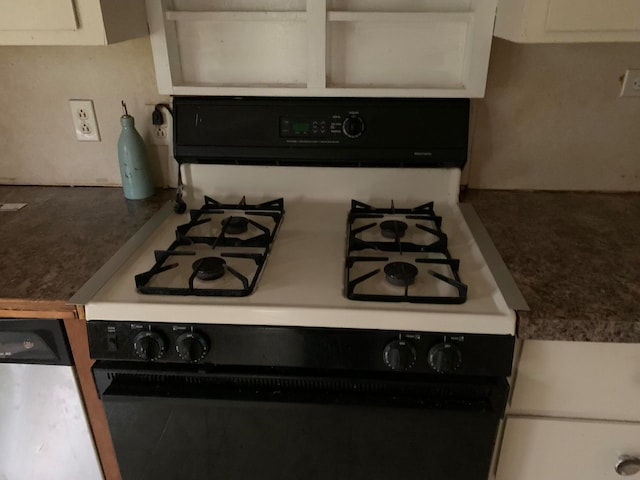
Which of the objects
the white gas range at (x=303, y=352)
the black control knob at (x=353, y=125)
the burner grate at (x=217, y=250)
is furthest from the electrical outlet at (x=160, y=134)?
the black control knob at (x=353, y=125)

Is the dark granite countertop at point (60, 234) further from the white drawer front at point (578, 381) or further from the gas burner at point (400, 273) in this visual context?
the white drawer front at point (578, 381)

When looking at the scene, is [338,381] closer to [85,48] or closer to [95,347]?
[95,347]

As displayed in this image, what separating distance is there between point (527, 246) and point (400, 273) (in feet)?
1.14

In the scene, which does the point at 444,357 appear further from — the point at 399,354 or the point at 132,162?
the point at 132,162

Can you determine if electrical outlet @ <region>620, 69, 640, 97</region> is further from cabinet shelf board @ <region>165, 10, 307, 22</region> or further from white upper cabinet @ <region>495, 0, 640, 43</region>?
cabinet shelf board @ <region>165, 10, 307, 22</region>

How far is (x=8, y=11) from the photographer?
3.49 ft

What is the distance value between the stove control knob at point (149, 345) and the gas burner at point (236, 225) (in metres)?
0.35

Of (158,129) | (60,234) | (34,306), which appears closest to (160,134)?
(158,129)

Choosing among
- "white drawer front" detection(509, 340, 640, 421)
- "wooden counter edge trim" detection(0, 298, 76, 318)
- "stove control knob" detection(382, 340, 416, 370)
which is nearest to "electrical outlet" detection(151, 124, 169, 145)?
"wooden counter edge trim" detection(0, 298, 76, 318)

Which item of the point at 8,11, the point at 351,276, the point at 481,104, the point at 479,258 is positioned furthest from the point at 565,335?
the point at 8,11

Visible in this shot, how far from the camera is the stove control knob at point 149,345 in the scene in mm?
963

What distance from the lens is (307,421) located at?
1.00m

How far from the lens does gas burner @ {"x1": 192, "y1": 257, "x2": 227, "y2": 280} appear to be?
41.0 inches

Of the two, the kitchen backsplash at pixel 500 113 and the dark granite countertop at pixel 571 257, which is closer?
the dark granite countertop at pixel 571 257
